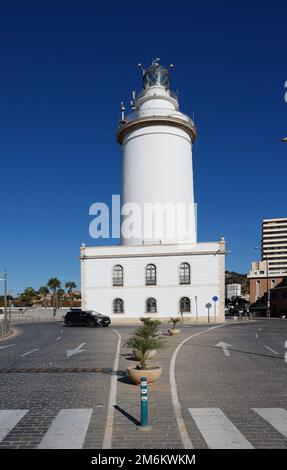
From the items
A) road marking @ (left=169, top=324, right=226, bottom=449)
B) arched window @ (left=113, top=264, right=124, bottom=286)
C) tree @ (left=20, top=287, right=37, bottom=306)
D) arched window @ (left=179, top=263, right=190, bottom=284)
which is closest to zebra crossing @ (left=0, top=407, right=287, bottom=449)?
road marking @ (left=169, top=324, right=226, bottom=449)

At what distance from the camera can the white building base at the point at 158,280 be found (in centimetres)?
4106

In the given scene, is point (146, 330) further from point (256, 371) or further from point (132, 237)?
point (132, 237)

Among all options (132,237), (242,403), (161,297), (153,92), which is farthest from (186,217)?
(242,403)

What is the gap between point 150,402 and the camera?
902cm

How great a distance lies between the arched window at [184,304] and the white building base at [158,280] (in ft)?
1.03

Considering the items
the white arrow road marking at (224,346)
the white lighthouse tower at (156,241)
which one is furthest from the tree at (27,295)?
the white arrow road marking at (224,346)

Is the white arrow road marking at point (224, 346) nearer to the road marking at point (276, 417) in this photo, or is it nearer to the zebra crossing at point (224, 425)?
the road marking at point (276, 417)

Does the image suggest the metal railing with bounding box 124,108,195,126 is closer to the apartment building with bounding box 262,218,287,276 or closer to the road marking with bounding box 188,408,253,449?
the road marking with bounding box 188,408,253,449

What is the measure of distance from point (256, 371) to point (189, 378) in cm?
264

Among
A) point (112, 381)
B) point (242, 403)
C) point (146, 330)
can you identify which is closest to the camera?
point (242, 403)

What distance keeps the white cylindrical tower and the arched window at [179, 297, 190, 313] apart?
6839mm

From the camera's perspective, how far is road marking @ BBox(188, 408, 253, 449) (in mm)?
6301

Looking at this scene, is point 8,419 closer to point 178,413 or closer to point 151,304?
point 178,413

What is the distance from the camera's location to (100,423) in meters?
7.47
